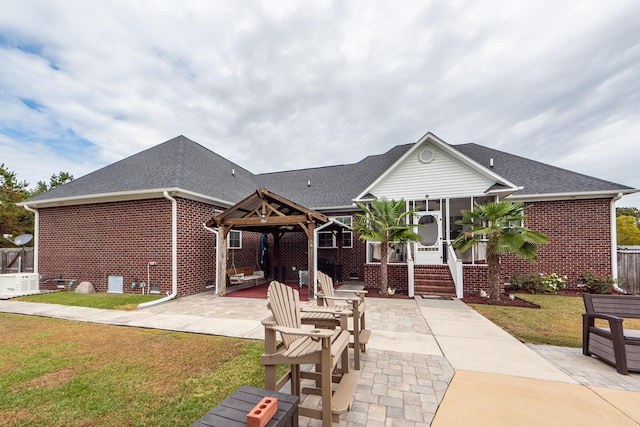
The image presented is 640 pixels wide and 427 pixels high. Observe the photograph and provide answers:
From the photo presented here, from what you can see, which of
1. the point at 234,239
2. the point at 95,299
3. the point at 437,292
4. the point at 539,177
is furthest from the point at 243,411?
the point at 539,177

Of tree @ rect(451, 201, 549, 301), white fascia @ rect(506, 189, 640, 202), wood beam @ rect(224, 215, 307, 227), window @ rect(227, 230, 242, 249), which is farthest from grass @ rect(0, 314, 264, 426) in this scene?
white fascia @ rect(506, 189, 640, 202)

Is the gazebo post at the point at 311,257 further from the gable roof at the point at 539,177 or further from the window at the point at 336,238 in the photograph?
the gable roof at the point at 539,177

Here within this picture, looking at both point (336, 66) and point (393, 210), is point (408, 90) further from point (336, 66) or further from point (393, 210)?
point (393, 210)

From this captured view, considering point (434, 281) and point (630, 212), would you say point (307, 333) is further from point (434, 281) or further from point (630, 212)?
point (630, 212)

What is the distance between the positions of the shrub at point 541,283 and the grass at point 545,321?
1050 millimetres

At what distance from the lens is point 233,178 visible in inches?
590

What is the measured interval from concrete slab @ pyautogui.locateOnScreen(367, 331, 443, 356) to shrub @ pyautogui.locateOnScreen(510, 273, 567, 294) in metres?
7.45

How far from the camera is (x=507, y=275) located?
10555 mm

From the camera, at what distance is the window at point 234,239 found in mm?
12312

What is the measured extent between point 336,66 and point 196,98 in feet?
23.2

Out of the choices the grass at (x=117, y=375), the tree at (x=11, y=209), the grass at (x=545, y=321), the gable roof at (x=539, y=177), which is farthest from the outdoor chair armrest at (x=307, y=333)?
the tree at (x=11, y=209)

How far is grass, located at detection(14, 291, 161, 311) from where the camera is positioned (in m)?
7.70

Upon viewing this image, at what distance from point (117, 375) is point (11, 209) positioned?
24449 mm

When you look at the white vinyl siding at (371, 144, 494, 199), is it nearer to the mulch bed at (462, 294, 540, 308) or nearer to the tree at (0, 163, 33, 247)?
the mulch bed at (462, 294, 540, 308)
